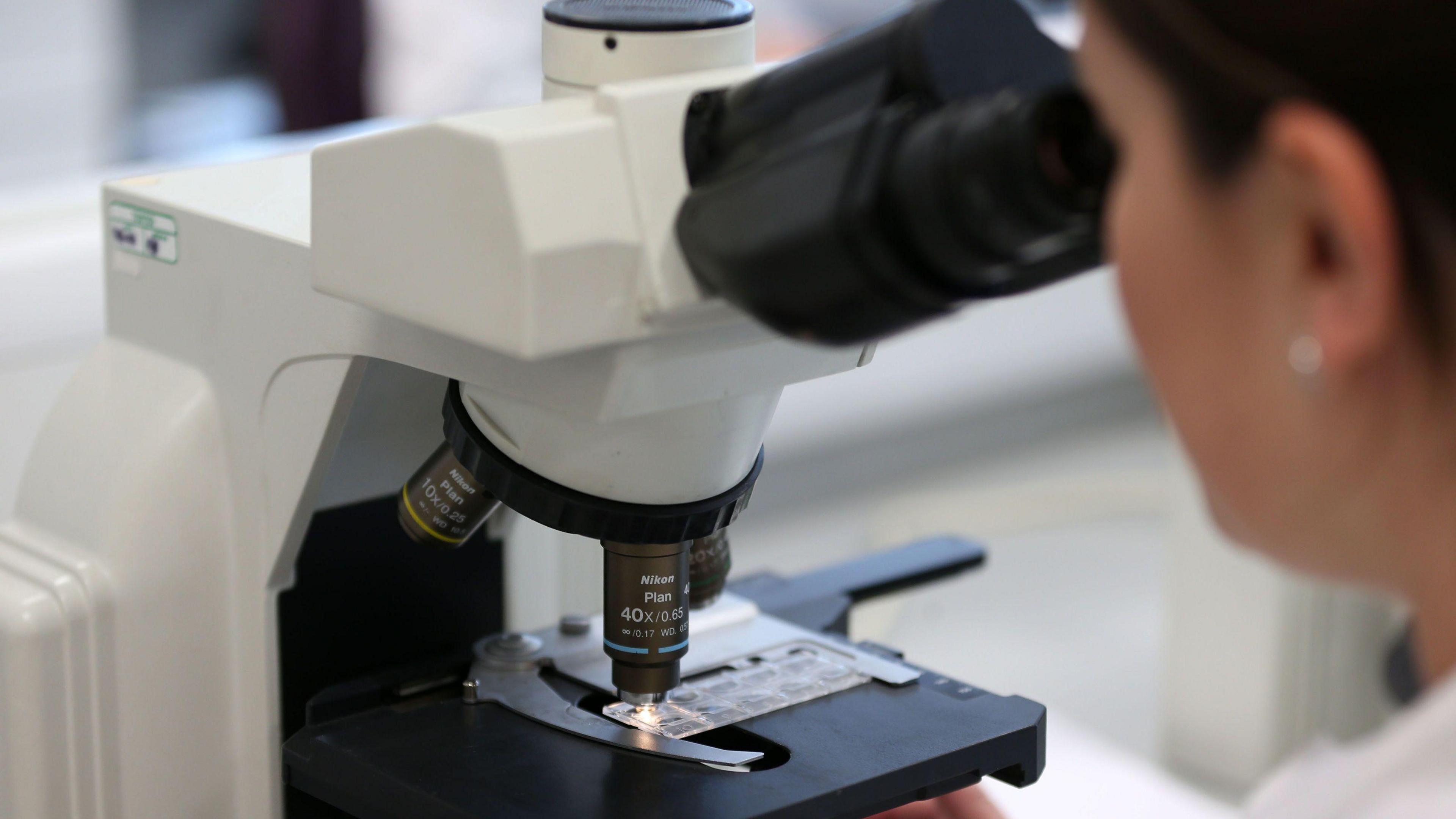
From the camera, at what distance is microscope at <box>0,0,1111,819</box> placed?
58 centimetres

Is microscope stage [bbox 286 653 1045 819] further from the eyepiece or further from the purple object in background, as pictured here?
the purple object in background

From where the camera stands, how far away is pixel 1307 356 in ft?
1.47

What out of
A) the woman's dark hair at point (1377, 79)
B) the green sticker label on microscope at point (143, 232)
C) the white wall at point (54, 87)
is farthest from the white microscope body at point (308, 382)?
the white wall at point (54, 87)

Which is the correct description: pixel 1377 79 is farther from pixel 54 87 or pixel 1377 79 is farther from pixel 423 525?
pixel 54 87

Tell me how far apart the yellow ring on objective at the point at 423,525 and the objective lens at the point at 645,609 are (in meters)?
0.08

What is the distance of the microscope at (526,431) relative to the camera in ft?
1.92

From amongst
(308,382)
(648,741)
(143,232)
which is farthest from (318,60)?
(648,741)

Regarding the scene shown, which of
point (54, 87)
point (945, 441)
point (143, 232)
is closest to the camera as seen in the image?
point (143, 232)

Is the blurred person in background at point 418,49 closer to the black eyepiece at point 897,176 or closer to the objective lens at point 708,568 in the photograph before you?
the objective lens at point 708,568

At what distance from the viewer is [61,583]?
32.8 inches

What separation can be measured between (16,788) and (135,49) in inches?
92.5

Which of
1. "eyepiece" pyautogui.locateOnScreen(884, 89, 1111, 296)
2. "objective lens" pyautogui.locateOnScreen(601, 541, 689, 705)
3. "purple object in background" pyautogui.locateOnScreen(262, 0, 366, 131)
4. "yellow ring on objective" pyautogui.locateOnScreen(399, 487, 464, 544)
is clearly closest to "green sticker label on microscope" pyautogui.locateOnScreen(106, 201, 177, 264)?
"yellow ring on objective" pyautogui.locateOnScreen(399, 487, 464, 544)

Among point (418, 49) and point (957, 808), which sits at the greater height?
point (418, 49)

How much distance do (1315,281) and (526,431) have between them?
387mm
